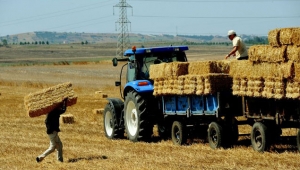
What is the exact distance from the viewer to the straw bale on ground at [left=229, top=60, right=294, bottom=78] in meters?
13.4

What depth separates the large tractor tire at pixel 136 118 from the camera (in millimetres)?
18297

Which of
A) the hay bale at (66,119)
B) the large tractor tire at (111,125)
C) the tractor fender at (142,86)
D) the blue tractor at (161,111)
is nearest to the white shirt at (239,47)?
the blue tractor at (161,111)

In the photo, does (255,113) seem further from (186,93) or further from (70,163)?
(70,163)

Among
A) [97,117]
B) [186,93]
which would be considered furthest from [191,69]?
[97,117]

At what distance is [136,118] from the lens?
18.7 meters

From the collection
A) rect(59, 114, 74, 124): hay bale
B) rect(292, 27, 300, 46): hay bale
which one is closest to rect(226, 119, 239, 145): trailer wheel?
Answer: rect(292, 27, 300, 46): hay bale

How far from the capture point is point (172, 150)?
1616cm

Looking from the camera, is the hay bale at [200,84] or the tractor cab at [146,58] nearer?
the hay bale at [200,84]

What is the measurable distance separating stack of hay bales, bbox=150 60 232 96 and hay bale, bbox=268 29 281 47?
1.85 m

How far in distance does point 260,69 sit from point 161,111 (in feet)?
15.9

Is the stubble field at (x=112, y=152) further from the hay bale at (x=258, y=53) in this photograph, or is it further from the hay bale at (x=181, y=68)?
the hay bale at (x=258, y=53)

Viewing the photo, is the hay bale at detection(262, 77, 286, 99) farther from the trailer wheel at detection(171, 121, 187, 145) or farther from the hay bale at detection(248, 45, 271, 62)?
the trailer wheel at detection(171, 121, 187, 145)

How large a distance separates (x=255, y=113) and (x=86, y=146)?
4588mm

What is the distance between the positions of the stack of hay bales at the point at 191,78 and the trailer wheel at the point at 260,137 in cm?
122
